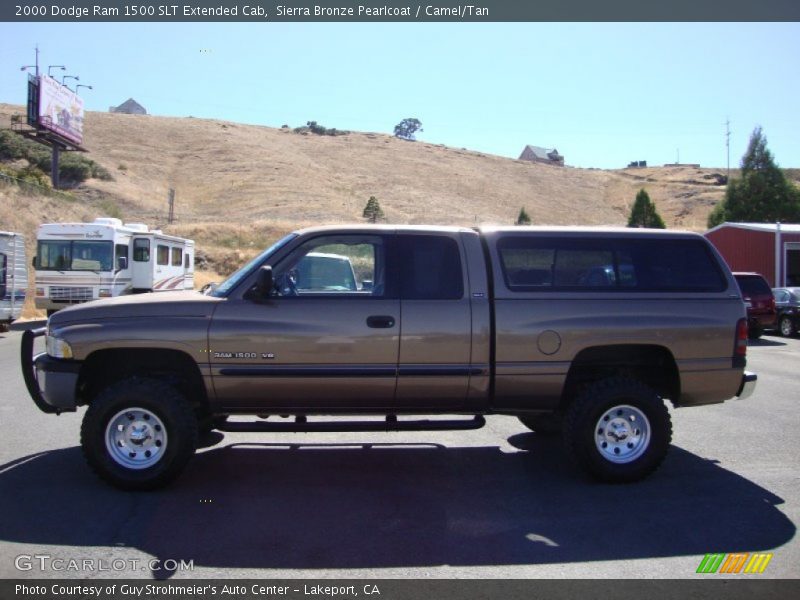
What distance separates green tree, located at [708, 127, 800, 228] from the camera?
4550cm

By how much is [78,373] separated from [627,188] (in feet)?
302

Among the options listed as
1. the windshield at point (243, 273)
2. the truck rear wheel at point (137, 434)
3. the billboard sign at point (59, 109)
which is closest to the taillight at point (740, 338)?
the windshield at point (243, 273)

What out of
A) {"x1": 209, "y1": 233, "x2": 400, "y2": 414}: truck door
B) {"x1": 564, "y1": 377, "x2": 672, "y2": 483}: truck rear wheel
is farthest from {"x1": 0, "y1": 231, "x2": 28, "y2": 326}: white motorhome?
{"x1": 564, "y1": 377, "x2": 672, "y2": 483}: truck rear wheel

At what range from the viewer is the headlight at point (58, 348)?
5586mm

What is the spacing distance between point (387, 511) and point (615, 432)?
2.09 meters

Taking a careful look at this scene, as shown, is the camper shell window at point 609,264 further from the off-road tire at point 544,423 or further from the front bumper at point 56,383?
the front bumper at point 56,383

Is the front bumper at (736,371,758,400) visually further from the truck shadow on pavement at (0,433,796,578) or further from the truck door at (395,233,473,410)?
the truck door at (395,233,473,410)

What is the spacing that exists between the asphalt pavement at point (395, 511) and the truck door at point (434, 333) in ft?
2.60

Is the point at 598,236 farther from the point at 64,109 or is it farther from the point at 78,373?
the point at 64,109

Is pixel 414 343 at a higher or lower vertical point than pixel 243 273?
lower

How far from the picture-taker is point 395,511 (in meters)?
5.26

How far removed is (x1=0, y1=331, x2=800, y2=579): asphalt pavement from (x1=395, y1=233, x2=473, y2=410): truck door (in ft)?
2.60

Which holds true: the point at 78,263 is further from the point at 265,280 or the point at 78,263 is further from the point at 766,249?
the point at 766,249
